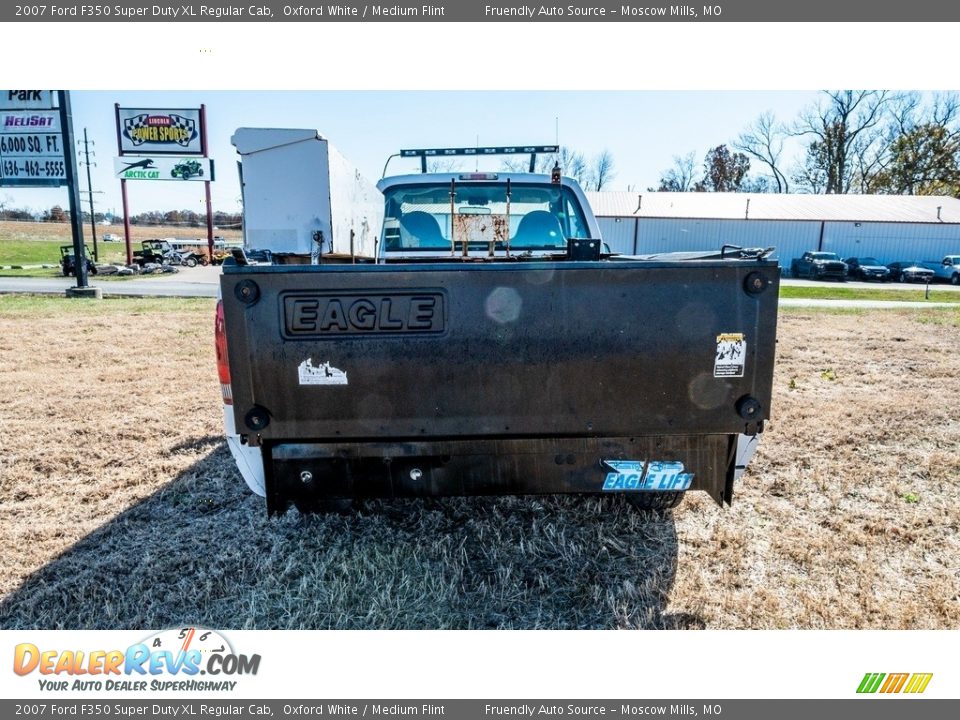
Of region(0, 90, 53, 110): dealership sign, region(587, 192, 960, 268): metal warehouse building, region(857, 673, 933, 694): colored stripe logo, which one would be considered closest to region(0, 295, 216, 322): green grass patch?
region(0, 90, 53, 110): dealership sign

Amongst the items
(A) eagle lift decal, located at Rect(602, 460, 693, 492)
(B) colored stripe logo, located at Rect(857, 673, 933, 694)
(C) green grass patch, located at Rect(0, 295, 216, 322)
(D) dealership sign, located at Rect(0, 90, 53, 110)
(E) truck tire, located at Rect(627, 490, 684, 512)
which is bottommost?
(B) colored stripe logo, located at Rect(857, 673, 933, 694)

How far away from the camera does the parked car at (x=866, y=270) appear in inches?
1222

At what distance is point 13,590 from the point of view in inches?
111

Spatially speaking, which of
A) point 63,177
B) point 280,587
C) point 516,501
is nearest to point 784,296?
point 516,501

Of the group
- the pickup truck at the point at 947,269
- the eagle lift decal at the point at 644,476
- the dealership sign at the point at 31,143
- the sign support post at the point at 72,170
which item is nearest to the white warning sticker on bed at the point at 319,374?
the eagle lift decal at the point at 644,476

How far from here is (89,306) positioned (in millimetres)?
14328

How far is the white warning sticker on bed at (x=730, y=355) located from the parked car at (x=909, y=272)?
34.7 metres

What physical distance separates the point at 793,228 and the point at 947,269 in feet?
25.9

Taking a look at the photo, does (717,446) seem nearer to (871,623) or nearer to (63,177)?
(871,623)

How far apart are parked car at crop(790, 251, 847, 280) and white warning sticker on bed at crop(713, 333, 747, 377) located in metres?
33.1

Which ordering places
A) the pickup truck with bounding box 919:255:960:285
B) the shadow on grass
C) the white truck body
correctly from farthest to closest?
the pickup truck with bounding box 919:255:960:285 → the white truck body → the shadow on grass

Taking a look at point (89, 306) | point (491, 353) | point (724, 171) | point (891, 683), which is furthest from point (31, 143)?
point (724, 171)

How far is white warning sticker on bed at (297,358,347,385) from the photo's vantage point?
7.68 ft

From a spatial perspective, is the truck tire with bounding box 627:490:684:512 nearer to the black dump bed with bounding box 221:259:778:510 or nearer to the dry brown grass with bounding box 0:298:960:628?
the dry brown grass with bounding box 0:298:960:628
